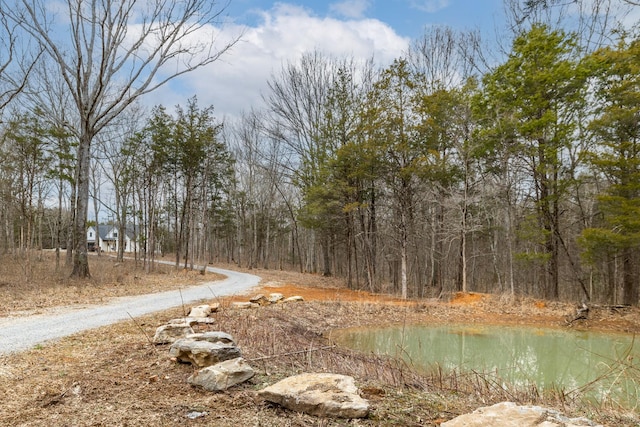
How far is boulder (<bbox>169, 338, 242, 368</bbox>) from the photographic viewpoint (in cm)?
426

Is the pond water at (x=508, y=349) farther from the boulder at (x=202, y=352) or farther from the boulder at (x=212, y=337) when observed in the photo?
the boulder at (x=202, y=352)

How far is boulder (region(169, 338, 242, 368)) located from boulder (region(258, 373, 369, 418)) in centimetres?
123

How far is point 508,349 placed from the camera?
884 cm

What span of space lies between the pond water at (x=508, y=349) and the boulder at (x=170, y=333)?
3.39 meters

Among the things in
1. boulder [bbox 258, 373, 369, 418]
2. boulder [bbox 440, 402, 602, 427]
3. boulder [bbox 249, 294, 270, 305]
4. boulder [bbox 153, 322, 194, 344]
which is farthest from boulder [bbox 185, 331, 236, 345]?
boulder [bbox 249, 294, 270, 305]

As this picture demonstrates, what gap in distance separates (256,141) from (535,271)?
24042mm

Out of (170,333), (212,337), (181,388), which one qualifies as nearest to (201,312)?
(170,333)

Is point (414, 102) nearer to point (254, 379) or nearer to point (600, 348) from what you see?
point (600, 348)

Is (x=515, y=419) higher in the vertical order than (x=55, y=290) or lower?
higher

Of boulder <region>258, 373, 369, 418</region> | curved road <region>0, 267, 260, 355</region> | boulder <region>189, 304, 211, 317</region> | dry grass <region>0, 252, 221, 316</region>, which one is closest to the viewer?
boulder <region>258, 373, 369, 418</region>

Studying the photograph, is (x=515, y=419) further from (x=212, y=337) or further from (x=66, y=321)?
(x=66, y=321)

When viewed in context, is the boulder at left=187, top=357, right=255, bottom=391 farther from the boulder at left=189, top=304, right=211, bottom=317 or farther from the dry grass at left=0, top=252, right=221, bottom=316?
the dry grass at left=0, top=252, right=221, bottom=316

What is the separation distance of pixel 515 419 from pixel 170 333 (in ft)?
15.9

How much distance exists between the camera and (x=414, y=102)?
17250 mm
